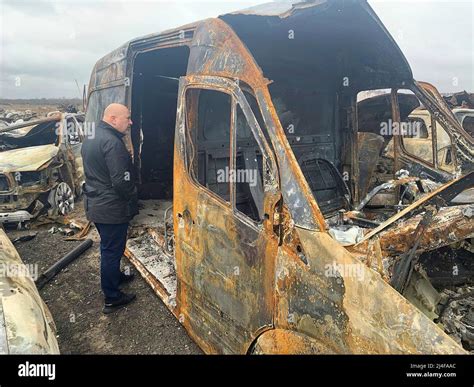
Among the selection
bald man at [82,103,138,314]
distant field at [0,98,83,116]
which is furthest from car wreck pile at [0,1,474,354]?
distant field at [0,98,83,116]

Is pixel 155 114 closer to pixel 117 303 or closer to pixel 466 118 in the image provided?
pixel 117 303

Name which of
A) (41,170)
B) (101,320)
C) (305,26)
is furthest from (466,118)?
(41,170)

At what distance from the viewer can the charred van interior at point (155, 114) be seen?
15.1 feet

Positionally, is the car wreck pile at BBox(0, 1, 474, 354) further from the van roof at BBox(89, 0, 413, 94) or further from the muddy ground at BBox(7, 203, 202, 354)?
the muddy ground at BBox(7, 203, 202, 354)

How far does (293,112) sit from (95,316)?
3.05 meters

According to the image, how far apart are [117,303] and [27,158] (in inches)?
184

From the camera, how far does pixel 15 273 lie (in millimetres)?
2943

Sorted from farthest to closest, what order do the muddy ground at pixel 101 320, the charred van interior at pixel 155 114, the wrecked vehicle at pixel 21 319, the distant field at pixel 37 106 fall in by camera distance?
the distant field at pixel 37 106, the charred van interior at pixel 155 114, the muddy ground at pixel 101 320, the wrecked vehicle at pixel 21 319

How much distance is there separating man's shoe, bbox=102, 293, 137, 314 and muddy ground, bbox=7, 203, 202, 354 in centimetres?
5

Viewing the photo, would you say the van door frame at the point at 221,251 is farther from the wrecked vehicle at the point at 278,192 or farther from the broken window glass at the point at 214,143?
the broken window glass at the point at 214,143

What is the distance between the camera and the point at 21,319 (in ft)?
7.50

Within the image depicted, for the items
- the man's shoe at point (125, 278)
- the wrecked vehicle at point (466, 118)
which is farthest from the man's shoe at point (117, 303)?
the wrecked vehicle at point (466, 118)

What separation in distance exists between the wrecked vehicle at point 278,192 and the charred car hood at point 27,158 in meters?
2.37
